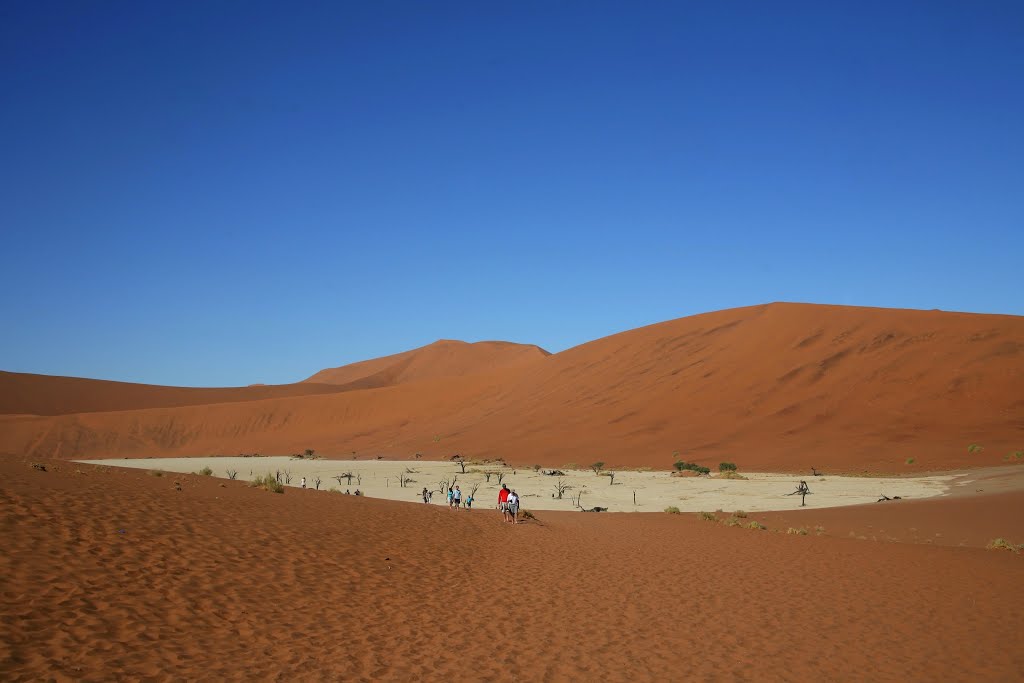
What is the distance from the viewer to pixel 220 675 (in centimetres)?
677

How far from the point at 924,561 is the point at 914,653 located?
261 inches

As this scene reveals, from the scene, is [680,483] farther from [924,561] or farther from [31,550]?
[31,550]

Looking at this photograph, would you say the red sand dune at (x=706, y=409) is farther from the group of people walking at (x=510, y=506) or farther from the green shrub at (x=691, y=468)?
the group of people walking at (x=510, y=506)

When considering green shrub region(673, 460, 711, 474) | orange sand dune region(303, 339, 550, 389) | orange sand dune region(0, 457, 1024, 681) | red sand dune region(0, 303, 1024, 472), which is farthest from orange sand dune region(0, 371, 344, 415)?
orange sand dune region(0, 457, 1024, 681)

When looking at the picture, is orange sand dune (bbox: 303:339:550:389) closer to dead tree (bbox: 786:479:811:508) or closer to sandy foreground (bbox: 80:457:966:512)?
sandy foreground (bbox: 80:457:966:512)

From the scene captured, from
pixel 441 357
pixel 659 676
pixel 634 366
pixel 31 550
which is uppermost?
pixel 441 357

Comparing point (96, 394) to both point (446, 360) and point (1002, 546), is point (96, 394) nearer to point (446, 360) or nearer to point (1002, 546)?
point (446, 360)

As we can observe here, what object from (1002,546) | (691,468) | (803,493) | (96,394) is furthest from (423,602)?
(96,394)

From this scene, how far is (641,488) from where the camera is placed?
3075 centimetres

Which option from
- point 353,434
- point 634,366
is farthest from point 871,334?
point 353,434

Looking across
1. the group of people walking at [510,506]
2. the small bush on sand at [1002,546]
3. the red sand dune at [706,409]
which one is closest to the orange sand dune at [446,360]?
the red sand dune at [706,409]

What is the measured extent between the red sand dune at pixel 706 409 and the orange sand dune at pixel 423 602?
22908mm

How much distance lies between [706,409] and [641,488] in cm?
1677

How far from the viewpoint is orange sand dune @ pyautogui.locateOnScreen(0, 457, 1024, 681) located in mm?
7445
